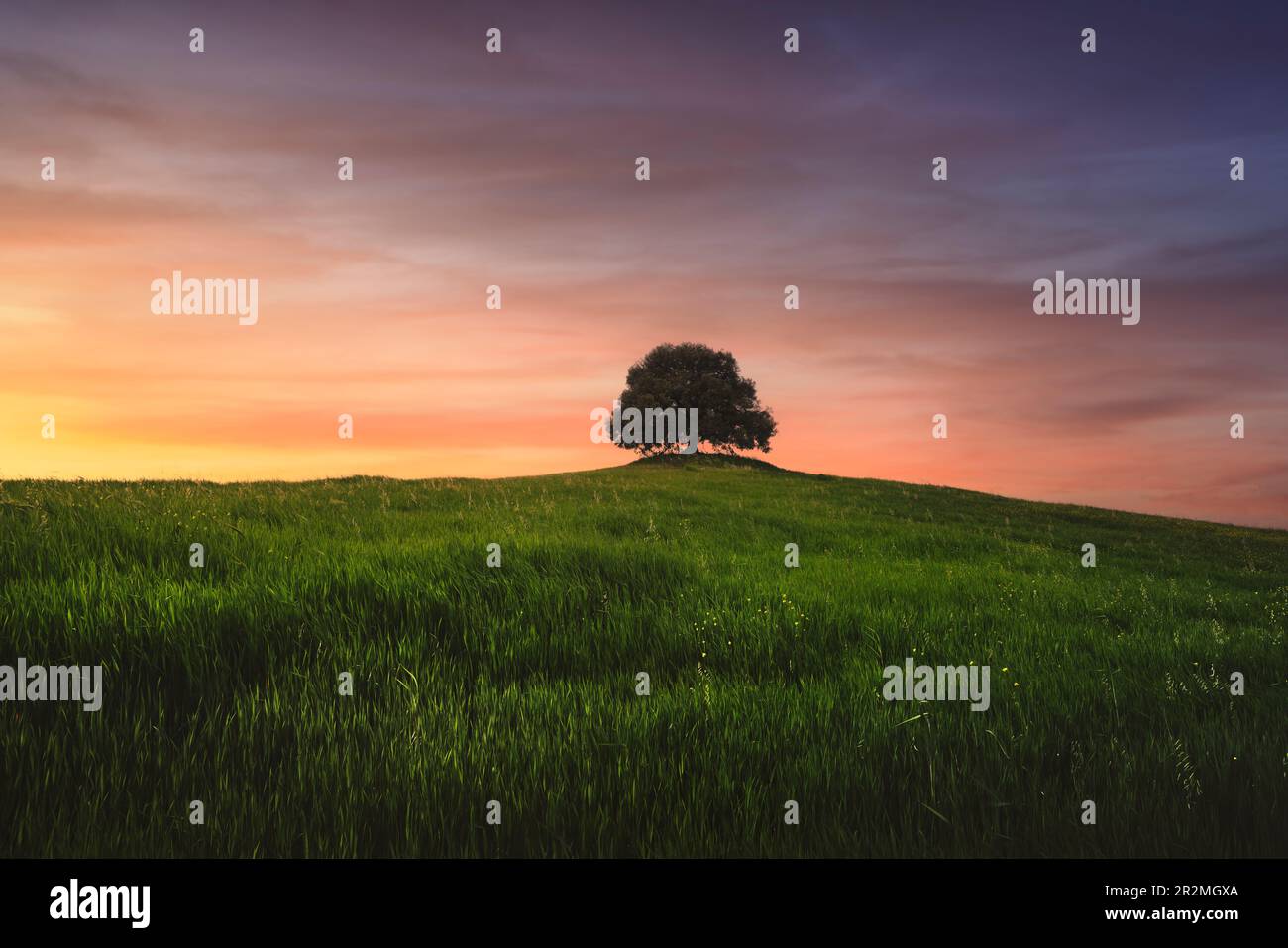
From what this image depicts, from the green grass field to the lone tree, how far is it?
1914 inches

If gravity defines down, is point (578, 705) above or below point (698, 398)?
below

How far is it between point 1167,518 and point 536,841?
41135 millimetres

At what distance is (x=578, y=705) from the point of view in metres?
4.65

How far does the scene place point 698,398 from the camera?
58812 millimetres

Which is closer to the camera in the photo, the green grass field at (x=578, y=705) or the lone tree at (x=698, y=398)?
the green grass field at (x=578, y=705)

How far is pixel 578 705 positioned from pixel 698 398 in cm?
5505

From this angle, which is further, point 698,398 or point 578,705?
point 698,398

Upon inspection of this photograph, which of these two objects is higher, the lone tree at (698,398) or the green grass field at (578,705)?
the lone tree at (698,398)

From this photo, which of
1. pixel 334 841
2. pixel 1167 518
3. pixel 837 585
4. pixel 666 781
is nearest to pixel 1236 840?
pixel 666 781

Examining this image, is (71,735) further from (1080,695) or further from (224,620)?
(1080,695)

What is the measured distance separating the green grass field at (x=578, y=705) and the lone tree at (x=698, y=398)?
48626 mm

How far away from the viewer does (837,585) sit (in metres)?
8.94

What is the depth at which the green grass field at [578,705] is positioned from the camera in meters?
3.31

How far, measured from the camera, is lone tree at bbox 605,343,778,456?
58031 millimetres
